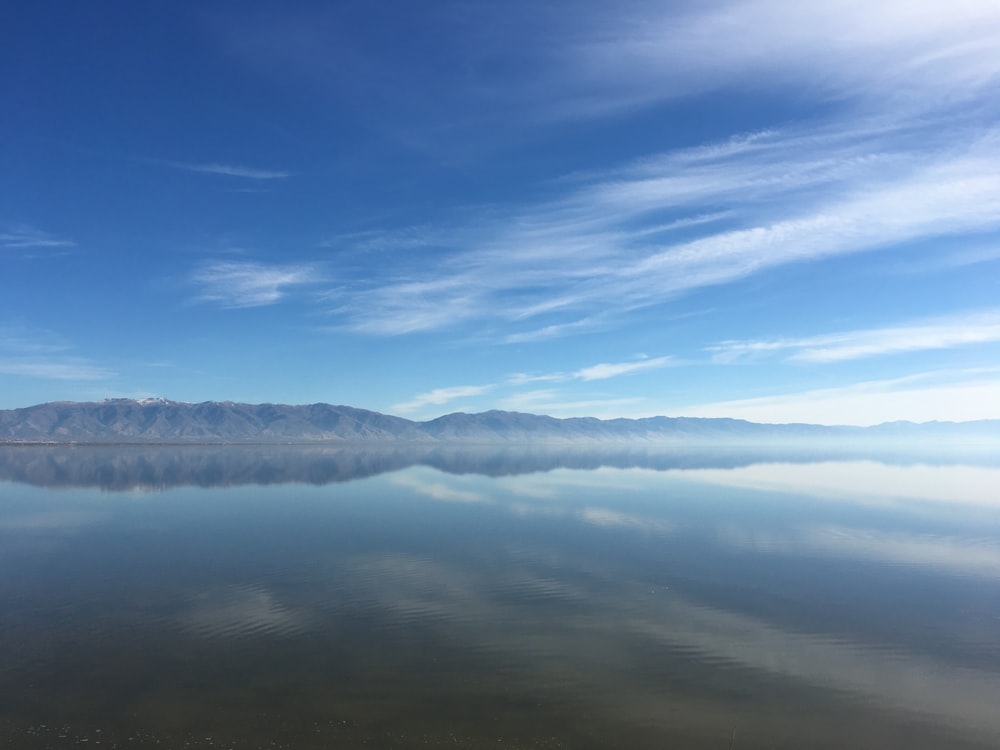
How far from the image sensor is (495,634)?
23531mm

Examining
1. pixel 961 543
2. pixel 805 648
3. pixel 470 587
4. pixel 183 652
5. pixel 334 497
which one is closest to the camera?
pixel 183 652

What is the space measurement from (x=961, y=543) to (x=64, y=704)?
5834cm

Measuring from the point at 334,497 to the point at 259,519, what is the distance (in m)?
18.4

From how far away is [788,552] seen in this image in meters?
41.2

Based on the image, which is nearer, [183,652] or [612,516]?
[183,652]

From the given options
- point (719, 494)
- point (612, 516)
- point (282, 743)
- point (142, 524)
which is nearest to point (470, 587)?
point (282, 743)

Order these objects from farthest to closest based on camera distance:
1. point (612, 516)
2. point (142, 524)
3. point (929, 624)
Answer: point (612, 516), point (142, 524), point (929, 624)

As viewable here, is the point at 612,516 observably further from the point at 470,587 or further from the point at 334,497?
the point at 334,497

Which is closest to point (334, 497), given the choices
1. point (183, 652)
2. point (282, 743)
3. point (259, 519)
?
point (259, 519)

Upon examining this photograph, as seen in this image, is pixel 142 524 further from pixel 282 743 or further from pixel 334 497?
pixel 282 743

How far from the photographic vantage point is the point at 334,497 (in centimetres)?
7188

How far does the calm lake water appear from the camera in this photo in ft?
54.5

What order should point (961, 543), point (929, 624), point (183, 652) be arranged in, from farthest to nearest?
point (961, 543) → point (929, 624) → point (183, 652)

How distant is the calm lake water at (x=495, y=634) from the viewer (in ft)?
Answer: 54.5
